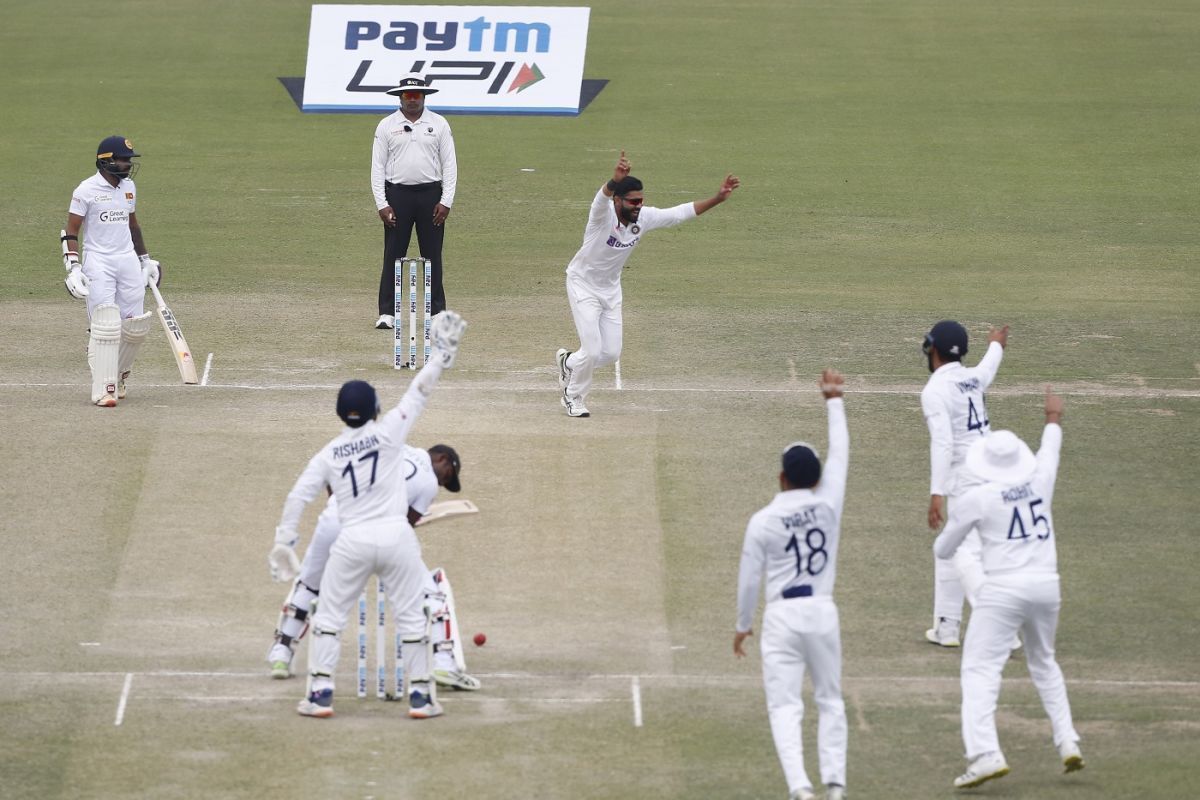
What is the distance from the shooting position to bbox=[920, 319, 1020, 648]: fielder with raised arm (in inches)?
443

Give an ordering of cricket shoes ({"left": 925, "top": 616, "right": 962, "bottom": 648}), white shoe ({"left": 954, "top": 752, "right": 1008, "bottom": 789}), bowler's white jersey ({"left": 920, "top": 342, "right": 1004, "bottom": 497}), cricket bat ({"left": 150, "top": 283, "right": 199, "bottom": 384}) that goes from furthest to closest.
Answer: cricket bat ({"left": 150, "top": 283, "right": 199, "bottom": 384}) < cricket shoes ({"left": 925, "top": 616, "right": 962, "bottom": 648}) < bowler's white jersey ({"left": 920, "top": 342, "right": 1004, "bottom": 497}) < white shoe ({"left": 954, "top": 752, "right": 1008, "bottom": 789})

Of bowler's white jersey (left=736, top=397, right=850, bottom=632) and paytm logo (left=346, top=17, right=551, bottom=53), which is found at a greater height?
paytm logo (left=346, top=17, right=551, bottom=53)

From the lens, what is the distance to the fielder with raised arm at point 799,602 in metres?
9.27

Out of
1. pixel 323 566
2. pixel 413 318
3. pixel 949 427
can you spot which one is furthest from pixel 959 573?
pixel 413 318

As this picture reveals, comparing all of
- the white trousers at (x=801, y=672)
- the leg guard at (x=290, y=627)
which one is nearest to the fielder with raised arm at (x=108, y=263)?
the leg guard at (x=290, y=627)

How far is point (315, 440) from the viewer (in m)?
15.1

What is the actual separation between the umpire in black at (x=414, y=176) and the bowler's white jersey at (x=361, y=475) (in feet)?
24.2

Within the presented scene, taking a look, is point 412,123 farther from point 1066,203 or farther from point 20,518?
point 1066,203

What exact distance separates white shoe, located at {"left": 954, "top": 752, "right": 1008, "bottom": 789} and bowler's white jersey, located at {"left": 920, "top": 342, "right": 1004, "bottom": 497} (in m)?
2.08

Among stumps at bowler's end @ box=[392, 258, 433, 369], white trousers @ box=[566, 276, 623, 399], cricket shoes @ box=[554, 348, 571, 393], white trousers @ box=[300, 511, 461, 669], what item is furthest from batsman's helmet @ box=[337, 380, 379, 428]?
stumps at bowler's end @ box=[392, 258, 433, 369]

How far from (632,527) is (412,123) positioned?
575 centimetres

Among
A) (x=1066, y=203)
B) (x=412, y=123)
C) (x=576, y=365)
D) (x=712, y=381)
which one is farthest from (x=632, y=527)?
(x=1066, y=203)

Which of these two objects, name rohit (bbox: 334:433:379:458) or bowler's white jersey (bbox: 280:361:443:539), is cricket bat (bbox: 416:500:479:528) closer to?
bowler's white jersey (bbox: 280:361:443:539)

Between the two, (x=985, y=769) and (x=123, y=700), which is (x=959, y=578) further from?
(x=123, y=700)
